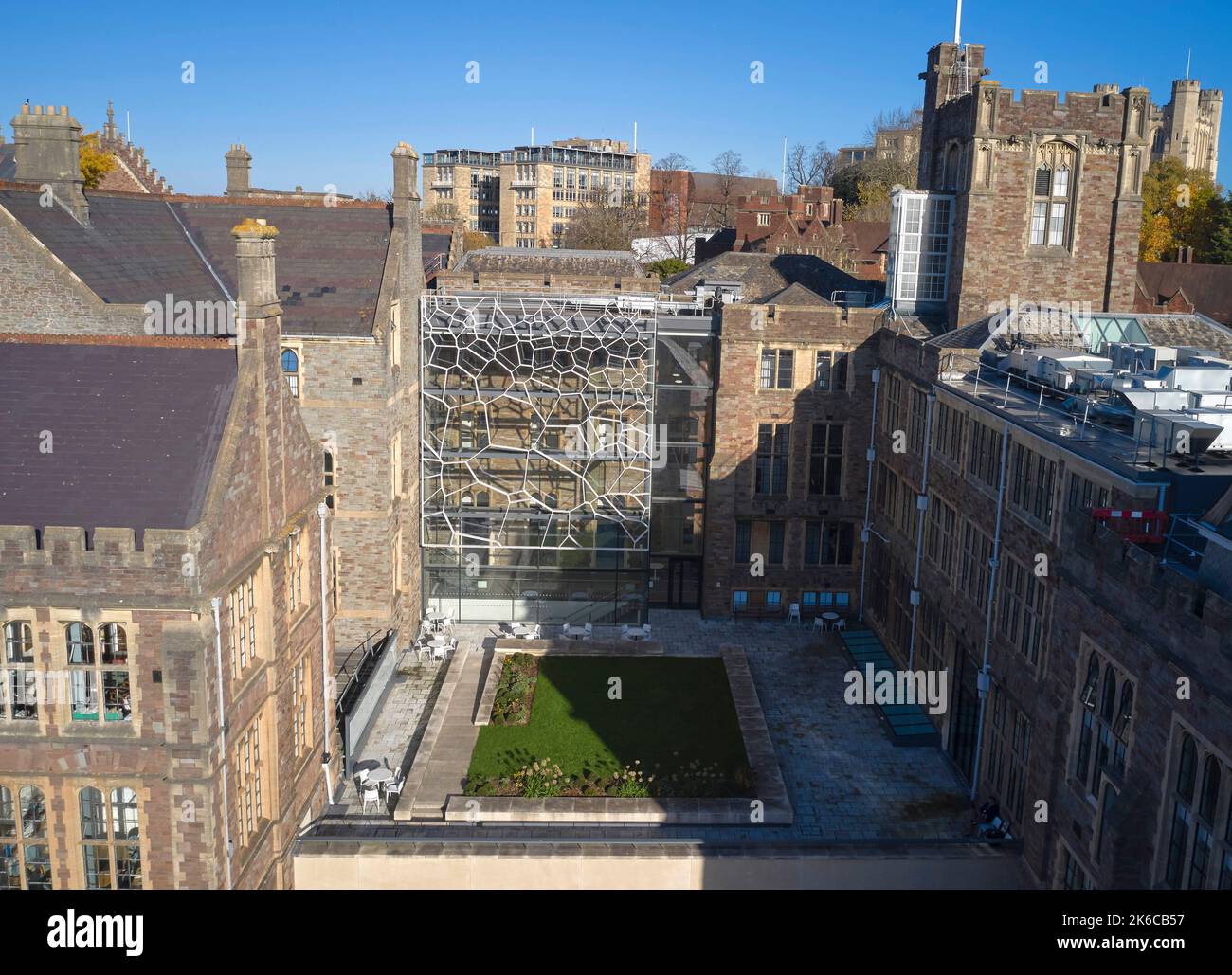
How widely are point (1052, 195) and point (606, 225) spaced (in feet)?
209

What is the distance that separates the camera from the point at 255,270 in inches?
738

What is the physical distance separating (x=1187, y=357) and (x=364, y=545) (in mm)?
21529

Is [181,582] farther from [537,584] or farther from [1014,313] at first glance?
[1014,313]

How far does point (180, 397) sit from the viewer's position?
687 inches

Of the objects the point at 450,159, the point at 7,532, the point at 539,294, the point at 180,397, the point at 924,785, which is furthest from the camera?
the point at 450,159

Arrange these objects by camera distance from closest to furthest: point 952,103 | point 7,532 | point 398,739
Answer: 1. point 7,532
2. point 398,739
3. point 952,103

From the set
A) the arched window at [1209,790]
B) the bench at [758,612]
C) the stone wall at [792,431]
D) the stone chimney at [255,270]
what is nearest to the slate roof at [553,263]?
the stone wall at [792,431]

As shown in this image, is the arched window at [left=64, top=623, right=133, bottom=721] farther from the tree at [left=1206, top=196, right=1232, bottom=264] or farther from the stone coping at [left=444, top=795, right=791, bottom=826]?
the tree at [left=1206, top=196, right=1232, bottom=264]

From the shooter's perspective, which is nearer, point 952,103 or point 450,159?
point 952,103

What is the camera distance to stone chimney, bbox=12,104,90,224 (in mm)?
26703

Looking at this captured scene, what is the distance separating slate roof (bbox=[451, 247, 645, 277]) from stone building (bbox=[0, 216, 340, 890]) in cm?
2420

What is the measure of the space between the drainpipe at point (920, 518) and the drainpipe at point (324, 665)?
49.8 ft

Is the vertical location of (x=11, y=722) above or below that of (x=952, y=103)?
below

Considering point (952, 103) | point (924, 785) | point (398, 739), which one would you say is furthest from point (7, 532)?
point (952, 103)
